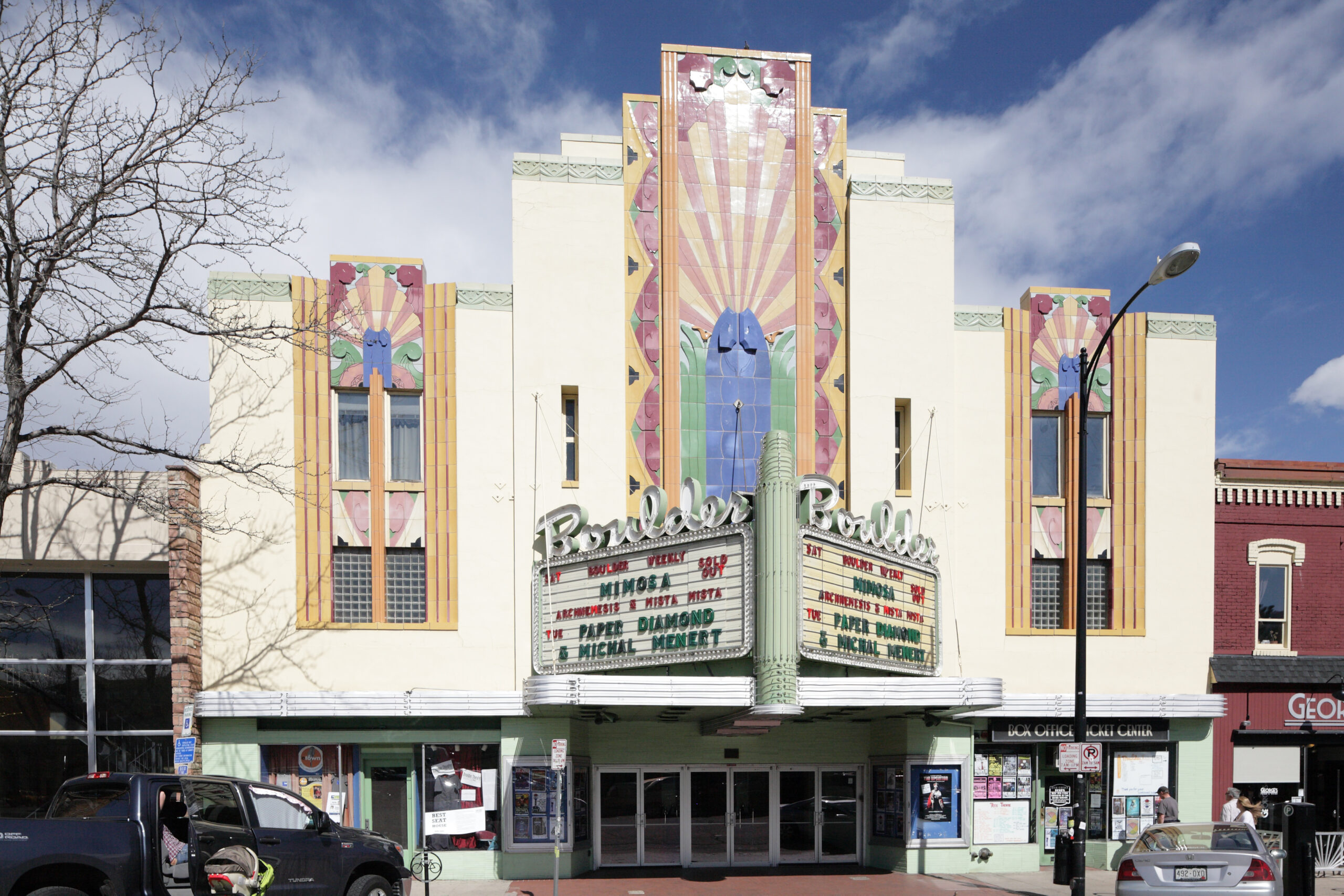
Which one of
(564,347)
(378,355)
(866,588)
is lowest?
(866,588)

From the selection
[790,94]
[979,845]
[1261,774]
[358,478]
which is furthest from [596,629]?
[1261,774]

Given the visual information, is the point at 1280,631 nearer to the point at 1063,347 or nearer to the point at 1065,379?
the point at 1065,379

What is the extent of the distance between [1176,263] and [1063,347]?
771cm

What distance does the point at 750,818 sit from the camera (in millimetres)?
21812

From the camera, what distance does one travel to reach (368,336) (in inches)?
813

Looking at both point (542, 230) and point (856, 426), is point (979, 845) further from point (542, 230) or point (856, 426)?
point (542, 230)

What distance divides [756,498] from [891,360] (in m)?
5.34

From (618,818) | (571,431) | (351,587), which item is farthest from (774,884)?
(351,587)

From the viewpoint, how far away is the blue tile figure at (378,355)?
813 inches

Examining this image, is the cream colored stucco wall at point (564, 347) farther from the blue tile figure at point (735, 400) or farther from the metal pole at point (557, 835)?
the metal pole at point (557, 835)

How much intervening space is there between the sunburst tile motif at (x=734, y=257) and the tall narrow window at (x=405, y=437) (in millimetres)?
5280

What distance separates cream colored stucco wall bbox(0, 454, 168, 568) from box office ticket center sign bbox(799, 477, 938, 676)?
11.7 m

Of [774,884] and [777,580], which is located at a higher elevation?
[777,580]

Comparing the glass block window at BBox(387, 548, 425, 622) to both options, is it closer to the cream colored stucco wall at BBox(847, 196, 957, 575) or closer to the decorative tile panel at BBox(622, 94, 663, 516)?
the decorative tile panel at BBox(622, 94, 663, 516)
